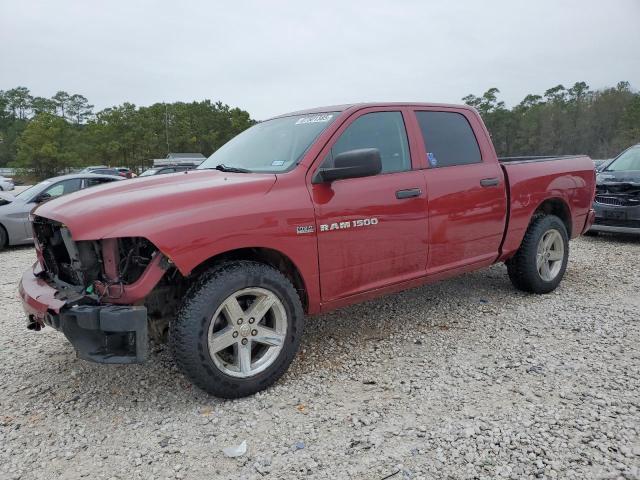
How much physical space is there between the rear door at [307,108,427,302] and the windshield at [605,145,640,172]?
656 centimetres

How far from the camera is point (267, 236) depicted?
2.99m

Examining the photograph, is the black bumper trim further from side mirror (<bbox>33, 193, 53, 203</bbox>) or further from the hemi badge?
side mirror (<bbox>33, 193, 53, 203</bbox>)

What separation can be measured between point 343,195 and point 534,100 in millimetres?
76234

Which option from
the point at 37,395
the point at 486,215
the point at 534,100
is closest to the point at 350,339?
the point at 486,215

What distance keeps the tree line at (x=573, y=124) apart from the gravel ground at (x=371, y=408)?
175 ft

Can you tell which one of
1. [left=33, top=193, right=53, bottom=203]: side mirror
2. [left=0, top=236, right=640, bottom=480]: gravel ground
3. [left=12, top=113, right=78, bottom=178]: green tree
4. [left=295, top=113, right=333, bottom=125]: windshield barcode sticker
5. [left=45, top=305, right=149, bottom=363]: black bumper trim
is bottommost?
[left=0, top=236, right=640, bottom=480]: gravel ground

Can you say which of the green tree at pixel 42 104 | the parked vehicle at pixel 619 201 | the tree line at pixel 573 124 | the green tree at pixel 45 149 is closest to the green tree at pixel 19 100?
the green tree at pixel 42 104

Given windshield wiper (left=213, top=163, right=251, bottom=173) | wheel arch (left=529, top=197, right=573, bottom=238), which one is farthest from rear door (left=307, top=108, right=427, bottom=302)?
wheel arch (left=529, top=197, right=573, bottom=238)

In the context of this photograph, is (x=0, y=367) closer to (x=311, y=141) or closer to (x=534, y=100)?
(x=311, y=141)

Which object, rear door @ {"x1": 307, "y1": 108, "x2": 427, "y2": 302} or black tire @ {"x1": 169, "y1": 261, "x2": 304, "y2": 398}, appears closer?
black tire @ {"x1": 169, "y1": 261, "x2": 304, "y2": 398}

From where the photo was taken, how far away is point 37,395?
316 cm

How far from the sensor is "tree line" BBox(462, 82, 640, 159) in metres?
53.8

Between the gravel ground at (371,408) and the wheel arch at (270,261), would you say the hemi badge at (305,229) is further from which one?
the gravel ground at (371,408)

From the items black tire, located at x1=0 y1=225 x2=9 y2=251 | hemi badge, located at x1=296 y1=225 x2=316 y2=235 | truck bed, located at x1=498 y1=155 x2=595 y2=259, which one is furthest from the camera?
black tire, located at x1=0 y1=225 x2=9 y2=251
